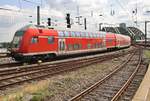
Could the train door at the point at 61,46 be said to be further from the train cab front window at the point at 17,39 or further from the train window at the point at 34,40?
the train cab front window at the point at 17,39

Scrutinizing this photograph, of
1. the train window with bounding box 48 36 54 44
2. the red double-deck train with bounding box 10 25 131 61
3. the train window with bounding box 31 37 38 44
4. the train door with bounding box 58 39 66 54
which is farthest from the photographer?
the train door with bounding box 58 39 66 54

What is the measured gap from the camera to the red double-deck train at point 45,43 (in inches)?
920

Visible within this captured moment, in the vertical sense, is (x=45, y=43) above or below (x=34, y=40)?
below

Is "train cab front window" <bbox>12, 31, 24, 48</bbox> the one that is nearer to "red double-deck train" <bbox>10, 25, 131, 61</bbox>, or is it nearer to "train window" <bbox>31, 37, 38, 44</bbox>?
"red double-deck train" <bbox>10, 25, 131, 61</bbox>

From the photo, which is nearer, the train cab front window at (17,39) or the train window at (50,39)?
the train cab front window at (17,39)

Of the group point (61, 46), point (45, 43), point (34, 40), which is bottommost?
point (61, 46)

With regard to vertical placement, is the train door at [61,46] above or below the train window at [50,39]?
below

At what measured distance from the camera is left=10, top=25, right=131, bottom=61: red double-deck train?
76.6 feet

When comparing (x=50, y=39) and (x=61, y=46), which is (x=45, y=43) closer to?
(x=50, y=39)

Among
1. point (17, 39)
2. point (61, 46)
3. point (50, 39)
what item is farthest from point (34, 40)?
point (61, 46)

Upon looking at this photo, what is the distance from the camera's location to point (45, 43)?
25312 mm

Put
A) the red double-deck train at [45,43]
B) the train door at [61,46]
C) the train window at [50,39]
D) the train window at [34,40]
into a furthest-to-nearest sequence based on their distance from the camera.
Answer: the train door at [61,46] → the train window at [50,39] → the train window at [34,40] → the red double-deck train at [45,43]

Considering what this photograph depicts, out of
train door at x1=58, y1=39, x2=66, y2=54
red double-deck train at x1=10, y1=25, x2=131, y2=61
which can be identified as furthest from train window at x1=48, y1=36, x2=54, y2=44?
train door at x1=58, y1=39, x2=66, y2=54

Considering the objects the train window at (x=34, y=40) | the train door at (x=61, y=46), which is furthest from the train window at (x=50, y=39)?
the train window at (x=34, y=40)
